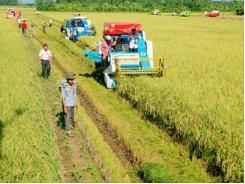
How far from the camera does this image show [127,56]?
15320 millimetres

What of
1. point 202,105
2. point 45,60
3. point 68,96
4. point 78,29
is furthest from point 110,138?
point 78,29

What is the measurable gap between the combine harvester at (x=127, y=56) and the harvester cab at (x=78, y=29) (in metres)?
12.5

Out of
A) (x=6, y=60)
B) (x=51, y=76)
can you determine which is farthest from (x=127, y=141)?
(x=6, y=60)

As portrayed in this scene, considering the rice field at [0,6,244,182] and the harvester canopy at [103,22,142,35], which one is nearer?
the rice field at [0,6,244,182]

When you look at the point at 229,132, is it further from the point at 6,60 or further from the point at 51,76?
the point at 6,60

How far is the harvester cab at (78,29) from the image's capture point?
99.3 ft

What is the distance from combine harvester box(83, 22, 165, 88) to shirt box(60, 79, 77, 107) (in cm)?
449

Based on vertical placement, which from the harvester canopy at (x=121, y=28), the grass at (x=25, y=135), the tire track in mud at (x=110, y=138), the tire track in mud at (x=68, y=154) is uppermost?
the harvester canopy at (x=121, y=28)

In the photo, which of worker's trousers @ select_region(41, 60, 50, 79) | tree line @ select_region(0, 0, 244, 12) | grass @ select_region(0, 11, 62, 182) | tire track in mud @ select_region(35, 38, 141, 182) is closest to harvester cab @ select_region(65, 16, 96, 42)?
worker's trousers @ select_region(41, 60, 50, 79)

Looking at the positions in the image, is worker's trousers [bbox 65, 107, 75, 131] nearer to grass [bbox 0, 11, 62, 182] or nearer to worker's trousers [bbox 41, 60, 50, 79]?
grass [bbox 0, 11, 62, 182]

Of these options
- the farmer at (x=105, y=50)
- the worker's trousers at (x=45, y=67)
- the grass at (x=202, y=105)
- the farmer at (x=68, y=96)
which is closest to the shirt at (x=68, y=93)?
the farmer at (x=68, y=96)

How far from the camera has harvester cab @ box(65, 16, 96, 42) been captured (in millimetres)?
30266

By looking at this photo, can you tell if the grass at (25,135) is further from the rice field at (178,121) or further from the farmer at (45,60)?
the farmer at (45,60)

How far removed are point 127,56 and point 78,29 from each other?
15883 millimetres
